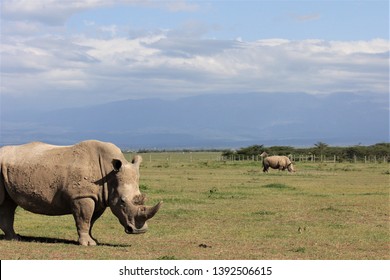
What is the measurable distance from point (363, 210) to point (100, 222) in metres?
9.02

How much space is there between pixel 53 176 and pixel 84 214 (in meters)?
1.10

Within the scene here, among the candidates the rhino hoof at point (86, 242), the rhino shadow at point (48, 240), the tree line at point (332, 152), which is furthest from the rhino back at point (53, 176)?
the tree line at point (332, 152)

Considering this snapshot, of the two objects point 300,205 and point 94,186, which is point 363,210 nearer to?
point 300,205

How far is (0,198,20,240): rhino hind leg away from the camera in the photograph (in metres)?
16.0

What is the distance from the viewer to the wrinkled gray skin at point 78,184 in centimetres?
1517

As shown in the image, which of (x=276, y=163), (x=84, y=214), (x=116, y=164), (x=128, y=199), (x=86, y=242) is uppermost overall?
(x=116, y=164)

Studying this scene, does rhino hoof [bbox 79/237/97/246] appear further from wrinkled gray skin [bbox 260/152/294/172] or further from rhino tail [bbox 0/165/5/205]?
wrinkled gray skin [bbox 260/152/294/172]

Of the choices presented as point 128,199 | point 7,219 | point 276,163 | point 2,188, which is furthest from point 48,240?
point 276,163

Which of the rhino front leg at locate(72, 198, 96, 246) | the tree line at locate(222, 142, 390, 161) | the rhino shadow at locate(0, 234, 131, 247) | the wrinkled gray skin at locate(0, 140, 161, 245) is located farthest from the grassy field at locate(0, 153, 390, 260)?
the tree line at locate(222, 142, 390, 161)

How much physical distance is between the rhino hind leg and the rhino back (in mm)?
415

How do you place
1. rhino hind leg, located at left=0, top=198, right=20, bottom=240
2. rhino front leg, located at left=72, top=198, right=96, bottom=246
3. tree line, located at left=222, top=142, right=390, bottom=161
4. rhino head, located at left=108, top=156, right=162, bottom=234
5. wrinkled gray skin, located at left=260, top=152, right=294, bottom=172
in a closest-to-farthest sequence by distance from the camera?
1. rhino head, located at left=108, top=156, right=162, bottom=234
2. rhino front leg, located at left=72, top=198, right=96, bottom=246
3. rhino hind leg, located at left=0, top=198, right=20, bottom=240
4. wrinkled gray skin, located at left=260, top=152, right=294, bottom=172
5. tree line, located at left=222, top=142, right=390, bottom=161

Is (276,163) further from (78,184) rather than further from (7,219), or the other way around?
(78,184)

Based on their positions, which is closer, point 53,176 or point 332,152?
point 53,176

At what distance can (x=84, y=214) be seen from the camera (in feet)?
50.2
